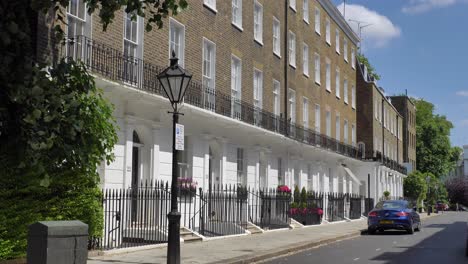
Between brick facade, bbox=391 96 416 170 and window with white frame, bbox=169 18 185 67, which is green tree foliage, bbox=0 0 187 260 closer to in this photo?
window with white frame, bbox=169 18 185 67

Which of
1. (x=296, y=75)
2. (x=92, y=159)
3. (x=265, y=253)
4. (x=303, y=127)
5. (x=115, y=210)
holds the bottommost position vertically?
(x=265, y=253)

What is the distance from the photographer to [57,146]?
459 inches

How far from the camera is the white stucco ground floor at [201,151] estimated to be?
1664 cm

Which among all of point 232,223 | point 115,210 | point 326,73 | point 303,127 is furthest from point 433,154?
point 115,210

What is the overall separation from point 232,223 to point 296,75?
12724 mm

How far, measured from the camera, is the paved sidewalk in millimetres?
13039

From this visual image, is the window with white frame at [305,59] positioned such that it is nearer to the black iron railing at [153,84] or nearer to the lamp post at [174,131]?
the black iron railing at [153,84]

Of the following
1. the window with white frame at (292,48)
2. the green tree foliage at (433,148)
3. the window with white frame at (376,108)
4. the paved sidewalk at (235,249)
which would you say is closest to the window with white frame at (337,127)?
the window with white frame at (292,48)

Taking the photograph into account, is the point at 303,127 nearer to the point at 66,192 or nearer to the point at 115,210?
the point at 115,210

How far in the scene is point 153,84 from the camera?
17.9 metres

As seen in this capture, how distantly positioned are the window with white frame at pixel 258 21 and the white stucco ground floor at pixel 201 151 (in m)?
4.43

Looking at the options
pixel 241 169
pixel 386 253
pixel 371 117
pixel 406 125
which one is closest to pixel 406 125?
pixel 406 125

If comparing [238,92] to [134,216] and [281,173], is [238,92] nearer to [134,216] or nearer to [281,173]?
[281,173]

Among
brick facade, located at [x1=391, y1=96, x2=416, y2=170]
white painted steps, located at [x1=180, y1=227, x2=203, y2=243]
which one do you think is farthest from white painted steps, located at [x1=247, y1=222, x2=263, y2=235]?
brick facade, located at [x1=391, y1=96, x2=416, y2=170]
